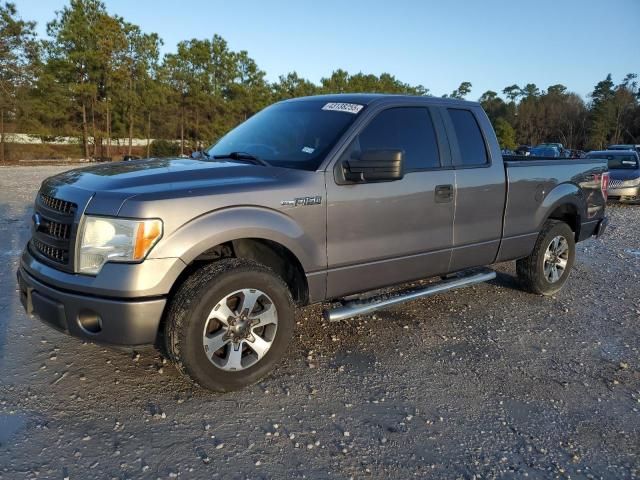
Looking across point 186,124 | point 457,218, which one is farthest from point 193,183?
point 186,124

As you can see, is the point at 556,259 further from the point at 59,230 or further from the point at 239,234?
the point at 59,230

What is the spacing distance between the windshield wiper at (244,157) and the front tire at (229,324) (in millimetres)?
815

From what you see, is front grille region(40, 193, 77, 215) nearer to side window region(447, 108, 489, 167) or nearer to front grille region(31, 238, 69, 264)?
front grille region(31, 238, 69, 264)

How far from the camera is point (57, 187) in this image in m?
3.11

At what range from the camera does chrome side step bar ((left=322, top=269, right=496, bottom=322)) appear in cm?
353

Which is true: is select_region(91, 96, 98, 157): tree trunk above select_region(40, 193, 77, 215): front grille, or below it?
above

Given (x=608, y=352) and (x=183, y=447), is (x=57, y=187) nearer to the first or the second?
(x=183, y=447)

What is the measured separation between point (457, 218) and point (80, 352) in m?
3.12

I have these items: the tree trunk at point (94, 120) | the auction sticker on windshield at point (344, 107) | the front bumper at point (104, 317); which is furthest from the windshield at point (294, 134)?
the tree trunk at point (94, 120)

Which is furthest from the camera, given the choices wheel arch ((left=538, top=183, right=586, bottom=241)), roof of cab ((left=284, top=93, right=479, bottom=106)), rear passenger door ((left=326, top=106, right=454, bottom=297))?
wheel arch ((left=538, top=183, right=586, bottom=241))

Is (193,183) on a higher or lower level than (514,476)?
higher

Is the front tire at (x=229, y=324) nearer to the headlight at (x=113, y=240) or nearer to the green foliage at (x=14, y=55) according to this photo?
the headlight at (x=113, y=240)

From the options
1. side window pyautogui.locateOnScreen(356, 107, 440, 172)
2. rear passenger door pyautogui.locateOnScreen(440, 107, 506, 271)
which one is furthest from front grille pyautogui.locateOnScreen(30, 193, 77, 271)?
rear passenger door pyautogui.locateOnScreen(440, 107, 506, 271)

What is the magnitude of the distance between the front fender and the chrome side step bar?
0.38 metres
